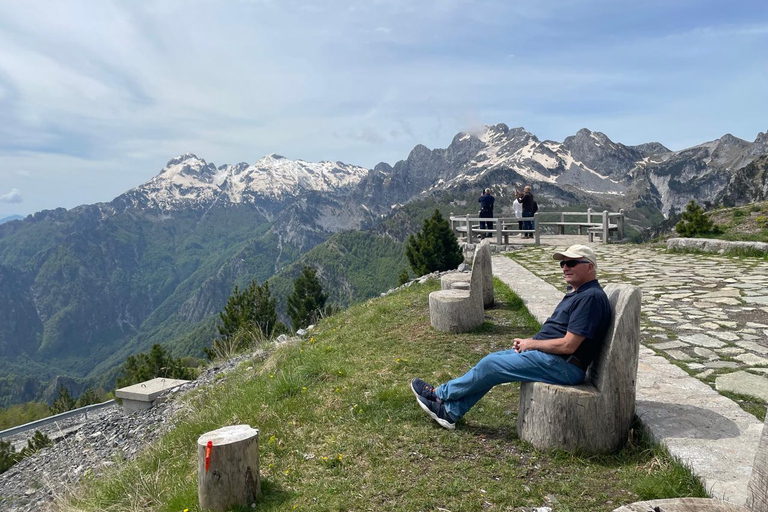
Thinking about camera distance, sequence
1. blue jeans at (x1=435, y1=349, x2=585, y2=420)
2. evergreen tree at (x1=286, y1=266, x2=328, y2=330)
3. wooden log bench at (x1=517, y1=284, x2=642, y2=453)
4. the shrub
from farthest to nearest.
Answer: evergreen tree at (x1=286, y1=266, x2=328, y2=330)
the shrub
blue jeans at (x1=435, y1=349, x2=585, y2=420)
wooden log bench at (x1=517, y1=284, x2=642, y2=453)

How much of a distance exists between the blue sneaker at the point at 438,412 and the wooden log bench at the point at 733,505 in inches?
95.8

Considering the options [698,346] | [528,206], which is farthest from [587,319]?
[528,206]

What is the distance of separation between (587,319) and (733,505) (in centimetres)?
190

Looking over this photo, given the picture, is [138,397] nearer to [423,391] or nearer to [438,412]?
[423,391]

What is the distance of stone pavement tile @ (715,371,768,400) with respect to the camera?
5.09m

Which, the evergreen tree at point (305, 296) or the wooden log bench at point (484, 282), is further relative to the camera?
the evergreen tree at point (305, 296)

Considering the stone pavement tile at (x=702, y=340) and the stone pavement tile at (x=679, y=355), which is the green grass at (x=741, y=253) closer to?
the stone pavement tile at (x=702, y=340)

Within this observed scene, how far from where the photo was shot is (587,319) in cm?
431

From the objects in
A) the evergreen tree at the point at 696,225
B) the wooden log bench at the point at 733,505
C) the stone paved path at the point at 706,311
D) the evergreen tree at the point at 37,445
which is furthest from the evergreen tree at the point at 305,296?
the wooden log bench at the point at 733,505

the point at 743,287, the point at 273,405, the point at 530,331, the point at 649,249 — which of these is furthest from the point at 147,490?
the point at 649,249

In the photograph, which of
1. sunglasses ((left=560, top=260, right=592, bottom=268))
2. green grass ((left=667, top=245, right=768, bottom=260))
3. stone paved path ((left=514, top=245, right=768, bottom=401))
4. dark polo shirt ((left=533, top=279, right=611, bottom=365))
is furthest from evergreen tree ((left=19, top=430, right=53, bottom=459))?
green grass ((left=667, top=245, right=768, bottom=260))

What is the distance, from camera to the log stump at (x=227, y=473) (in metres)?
4.25

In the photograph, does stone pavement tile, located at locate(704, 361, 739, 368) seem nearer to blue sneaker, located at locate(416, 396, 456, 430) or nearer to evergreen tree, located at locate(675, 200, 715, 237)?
blue sneaker, located at locate(416, 396, 456, 430)

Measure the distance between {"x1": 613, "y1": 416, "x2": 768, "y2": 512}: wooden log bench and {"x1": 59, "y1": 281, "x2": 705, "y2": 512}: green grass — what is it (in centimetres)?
85
